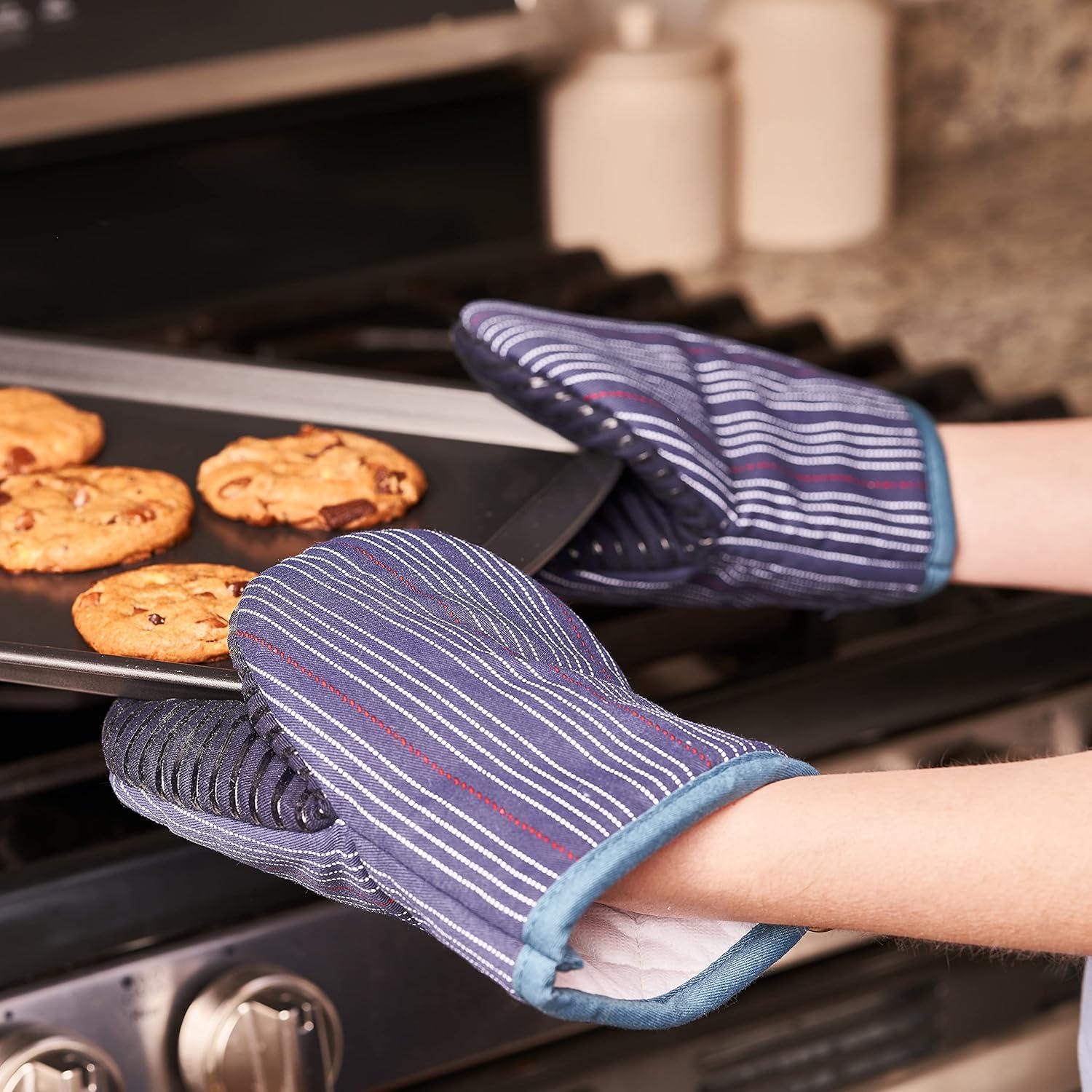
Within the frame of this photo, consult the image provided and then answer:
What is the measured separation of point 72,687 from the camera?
633 mm

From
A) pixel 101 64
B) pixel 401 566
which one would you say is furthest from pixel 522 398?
pixel 101 64

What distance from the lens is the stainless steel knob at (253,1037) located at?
0.69m

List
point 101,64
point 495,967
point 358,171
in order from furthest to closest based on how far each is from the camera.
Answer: point 358,171
point 101,64
point 495,967

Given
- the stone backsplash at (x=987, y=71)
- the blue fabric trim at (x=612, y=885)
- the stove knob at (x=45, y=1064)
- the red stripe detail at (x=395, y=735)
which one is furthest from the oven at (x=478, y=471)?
the stone backsplash at (x=987, y=71)

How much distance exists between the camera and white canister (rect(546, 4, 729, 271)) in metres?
1.51

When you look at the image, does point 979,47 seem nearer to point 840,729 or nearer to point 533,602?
point 840,729

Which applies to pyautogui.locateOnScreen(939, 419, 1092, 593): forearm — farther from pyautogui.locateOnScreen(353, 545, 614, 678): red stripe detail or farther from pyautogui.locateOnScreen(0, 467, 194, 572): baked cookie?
pyautogui.locateOnScreen(0, 467, 194, 572): baked cookie

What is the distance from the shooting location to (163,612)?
2.33 ft

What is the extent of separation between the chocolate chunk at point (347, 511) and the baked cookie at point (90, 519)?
82 millimetres

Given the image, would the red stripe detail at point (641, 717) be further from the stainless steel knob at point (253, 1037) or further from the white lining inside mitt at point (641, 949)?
the stainless steel knob at point (253, 1037)

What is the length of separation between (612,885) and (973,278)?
4.35 ft

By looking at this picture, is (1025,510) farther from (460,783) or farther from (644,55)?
(644,55)

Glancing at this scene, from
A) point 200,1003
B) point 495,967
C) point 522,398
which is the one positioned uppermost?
→ point 522,398

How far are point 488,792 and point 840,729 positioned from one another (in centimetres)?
36
